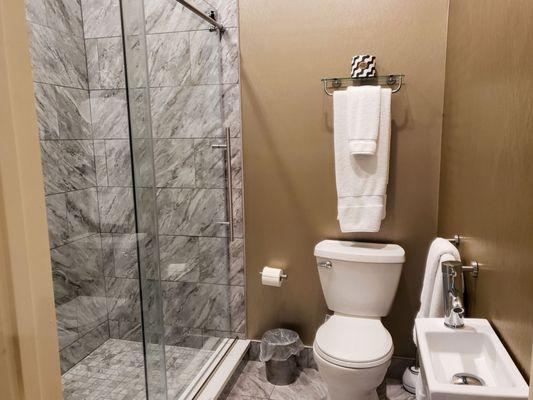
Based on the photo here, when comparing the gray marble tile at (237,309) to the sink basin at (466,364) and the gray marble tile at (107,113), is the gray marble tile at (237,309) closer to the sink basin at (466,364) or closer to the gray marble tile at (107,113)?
the gray marble tile at (107,113)

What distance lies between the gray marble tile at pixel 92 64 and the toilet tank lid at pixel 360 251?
1673 millimetres

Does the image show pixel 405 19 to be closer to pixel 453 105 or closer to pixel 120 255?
pixel 453 105

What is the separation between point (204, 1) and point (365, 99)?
3.63 feet

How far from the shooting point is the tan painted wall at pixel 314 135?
221cm

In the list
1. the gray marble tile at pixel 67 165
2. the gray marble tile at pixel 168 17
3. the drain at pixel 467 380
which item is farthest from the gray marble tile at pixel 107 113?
the drain at pixel 467 380

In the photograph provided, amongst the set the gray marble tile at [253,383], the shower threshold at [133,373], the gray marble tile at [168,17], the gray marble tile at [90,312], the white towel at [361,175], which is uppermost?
the gray marble tile at [168,17]

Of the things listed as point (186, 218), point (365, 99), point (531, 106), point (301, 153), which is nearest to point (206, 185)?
point (186, 218)

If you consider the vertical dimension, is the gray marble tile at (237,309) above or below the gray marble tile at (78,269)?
below

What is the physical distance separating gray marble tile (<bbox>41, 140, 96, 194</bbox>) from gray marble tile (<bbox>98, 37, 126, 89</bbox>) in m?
0.39

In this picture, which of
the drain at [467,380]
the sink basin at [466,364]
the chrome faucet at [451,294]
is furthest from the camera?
the chrome faucet at [451,294]

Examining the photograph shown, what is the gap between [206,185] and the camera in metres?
2.48

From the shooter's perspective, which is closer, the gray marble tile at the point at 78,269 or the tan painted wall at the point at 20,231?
the tan painted wall at the point at 20,231

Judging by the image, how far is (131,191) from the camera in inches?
86.3

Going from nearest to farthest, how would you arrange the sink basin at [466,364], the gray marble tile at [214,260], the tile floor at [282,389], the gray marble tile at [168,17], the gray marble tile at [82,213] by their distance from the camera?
the sink basin at [466,364], the gray marble tile at [168,17], the tile floor at [282,389], the gray marble tile at [82,213], the gray marble tile at [214,260]
